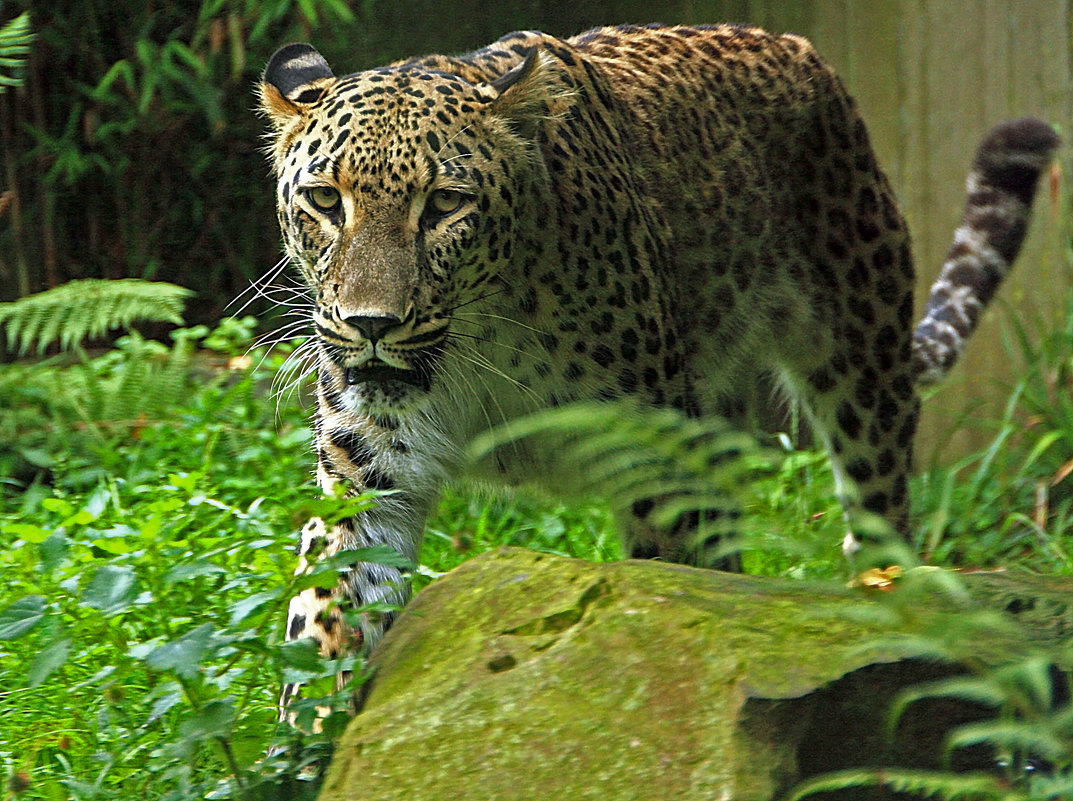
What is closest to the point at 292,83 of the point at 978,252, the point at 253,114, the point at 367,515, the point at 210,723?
the point at 367,515

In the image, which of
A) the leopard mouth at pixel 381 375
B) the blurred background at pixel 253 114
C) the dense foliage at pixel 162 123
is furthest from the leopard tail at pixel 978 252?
the leopard mouth at pixel 381 375

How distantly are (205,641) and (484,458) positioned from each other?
1.43 metres

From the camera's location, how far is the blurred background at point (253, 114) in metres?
6.39

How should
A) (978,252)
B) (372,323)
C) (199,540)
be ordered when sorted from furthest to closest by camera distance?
(978,252) < (199,540) < (372,323)

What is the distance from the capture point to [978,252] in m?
5.56

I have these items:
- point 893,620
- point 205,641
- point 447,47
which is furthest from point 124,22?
point 893,620

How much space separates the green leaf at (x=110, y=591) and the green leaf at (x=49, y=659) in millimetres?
90

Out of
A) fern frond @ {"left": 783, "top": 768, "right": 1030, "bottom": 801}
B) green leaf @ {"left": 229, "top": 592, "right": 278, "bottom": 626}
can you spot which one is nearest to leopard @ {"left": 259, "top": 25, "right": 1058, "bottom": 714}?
green leaf @ {"left": 229, "top": 592, "right": 278, "bottom": 626}

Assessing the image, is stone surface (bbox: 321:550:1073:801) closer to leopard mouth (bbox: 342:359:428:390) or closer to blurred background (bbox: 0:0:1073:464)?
leopard mouth (bbox: 342:359:428:390)

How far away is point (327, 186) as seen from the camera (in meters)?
3.41

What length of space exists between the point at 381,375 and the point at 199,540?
1.14 meters

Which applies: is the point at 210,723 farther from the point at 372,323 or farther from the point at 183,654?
the point at 372,323

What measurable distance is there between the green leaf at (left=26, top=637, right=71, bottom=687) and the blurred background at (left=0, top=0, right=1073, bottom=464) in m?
4.06

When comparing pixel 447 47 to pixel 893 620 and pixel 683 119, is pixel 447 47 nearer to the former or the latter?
pixel 683 119
